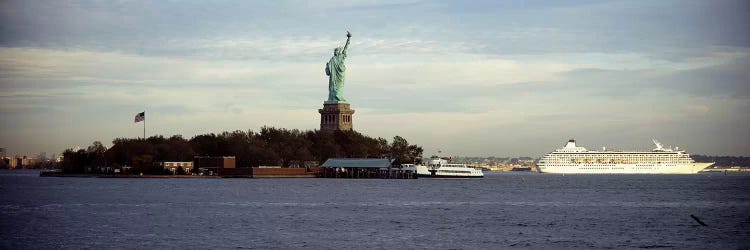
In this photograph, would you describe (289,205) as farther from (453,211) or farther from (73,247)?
(73,247)

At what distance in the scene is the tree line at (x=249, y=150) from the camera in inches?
6880

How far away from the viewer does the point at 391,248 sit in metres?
51.2

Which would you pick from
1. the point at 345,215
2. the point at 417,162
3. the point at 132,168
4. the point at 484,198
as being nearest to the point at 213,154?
the point at 132,168

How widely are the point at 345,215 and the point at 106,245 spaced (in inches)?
944

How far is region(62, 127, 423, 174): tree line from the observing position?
6880 inches

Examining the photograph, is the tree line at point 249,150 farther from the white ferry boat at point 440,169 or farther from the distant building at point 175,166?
the white ferry boat at point 440,169

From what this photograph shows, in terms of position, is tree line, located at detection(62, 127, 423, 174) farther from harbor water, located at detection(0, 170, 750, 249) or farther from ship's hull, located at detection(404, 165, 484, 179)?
harbor water, located at detection(0, 170, 750, 249)

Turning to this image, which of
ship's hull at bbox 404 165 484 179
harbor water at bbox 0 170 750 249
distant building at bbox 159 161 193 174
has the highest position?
distant building at bbox 159 161 193 174

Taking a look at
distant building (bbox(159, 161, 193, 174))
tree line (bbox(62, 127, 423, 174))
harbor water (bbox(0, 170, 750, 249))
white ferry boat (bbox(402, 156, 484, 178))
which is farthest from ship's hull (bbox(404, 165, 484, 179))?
harbor water (bbox(0, 170, 750, 249))

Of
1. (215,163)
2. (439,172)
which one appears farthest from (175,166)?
(439,172)

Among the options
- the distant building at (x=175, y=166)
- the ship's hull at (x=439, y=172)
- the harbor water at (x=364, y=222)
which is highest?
the distant building at (x=175, y=166)

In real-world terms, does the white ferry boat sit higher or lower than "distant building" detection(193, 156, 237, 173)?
lower

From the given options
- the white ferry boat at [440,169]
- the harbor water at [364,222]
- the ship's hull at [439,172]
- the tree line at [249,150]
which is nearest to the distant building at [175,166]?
the tree line at [249,150]

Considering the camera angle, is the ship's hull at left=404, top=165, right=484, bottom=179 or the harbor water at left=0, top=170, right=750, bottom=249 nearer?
the harbor water at left=0, top=170, right=750, bottom=249
